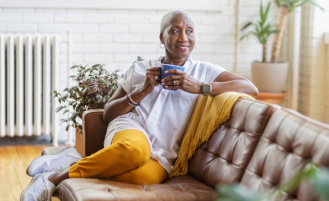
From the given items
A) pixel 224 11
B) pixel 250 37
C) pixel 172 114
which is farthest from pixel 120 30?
pixel 172 114

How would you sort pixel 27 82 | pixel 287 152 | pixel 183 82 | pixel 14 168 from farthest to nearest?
pixel 27 82
pixel 14 168
pixel 183 82
pixel 287 152

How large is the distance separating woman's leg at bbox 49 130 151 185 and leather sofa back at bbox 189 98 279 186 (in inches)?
11.2

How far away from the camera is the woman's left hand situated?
6.22ft

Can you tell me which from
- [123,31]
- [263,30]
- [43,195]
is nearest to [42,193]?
[43,195]

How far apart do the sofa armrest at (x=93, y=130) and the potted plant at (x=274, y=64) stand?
2056mm

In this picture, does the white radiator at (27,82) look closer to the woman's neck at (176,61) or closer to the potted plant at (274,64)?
the woman's neck at (176,61)

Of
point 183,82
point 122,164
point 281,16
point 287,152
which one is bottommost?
point 122,164

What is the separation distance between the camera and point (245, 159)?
164 cm

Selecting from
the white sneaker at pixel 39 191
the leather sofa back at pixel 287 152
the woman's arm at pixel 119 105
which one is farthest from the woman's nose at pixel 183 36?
the white sneaker at pixel 39 191

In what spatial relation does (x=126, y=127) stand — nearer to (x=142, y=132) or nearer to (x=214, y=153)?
(x=142, y=132)

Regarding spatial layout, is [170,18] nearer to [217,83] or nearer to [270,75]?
[217,83]

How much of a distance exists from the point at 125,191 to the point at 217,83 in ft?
2.38

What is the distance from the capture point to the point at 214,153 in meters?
1.84

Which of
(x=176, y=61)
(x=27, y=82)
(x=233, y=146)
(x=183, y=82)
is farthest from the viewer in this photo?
(x=27, y=82)
